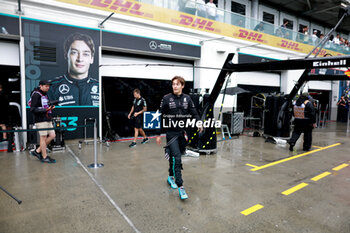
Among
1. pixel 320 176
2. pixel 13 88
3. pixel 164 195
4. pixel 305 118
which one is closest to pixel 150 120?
pixel 13 88

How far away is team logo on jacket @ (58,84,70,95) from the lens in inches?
294

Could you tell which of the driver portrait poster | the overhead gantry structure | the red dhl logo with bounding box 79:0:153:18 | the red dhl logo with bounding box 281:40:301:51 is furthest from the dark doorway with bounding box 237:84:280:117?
the driver portrait poster

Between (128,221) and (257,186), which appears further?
(257,186)

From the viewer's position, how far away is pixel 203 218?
3.12 metres

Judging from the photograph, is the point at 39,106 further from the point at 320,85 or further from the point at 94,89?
the point at 320,85

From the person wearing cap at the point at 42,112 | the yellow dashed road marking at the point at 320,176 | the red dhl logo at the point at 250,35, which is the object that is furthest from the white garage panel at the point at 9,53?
the red dhl logo at the point at 250,35

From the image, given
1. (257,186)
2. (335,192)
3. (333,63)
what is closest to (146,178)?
(257,186)

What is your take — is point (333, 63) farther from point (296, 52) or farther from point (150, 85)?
point (296, 52)

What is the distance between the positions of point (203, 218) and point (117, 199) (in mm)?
1418

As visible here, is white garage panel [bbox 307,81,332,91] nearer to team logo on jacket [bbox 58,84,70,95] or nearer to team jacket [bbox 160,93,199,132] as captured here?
team jacket [bbox 160,93,199,132]

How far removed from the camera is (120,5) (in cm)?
820

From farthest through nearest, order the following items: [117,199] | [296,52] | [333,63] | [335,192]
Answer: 1. [296,52]
2. [333,63]
3. [335,192]
4. [117,199]

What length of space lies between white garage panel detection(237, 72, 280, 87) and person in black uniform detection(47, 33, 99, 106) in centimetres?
803

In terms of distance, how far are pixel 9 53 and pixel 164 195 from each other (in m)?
6.69
